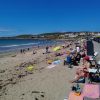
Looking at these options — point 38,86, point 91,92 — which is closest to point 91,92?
point 91,92

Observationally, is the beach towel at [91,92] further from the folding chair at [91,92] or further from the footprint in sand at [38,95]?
the footprint in sand at [38,95]

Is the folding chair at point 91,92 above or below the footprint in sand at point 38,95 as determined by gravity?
above

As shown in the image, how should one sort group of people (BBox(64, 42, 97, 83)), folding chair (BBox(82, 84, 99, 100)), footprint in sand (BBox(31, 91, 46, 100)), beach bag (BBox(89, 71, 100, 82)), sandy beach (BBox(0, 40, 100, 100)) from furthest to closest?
group of people (BBox(64, 42, 97, 83))
beach bag (BBox(89, 71, 100, 82))
sandy beach (BBox(0, 40, 100, 100))
footprint in sand (BBox(31, 91, 46, 100))
folding chair (BBox(82, 84, 99, 100))

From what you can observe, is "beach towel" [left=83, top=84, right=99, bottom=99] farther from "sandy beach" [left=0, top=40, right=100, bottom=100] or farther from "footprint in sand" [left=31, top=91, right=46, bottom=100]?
"footprint in sand" [left=31, top=91, right=46, bottom=100]

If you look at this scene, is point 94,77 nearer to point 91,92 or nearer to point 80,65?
point 91,92

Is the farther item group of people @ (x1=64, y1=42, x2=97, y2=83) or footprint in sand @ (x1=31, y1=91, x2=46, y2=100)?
group of people @ (x1=64, y1=42, x2=97, y2=83)

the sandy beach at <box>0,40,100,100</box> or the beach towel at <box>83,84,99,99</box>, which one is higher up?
the beach towel at <box>83,84,99,99</box>

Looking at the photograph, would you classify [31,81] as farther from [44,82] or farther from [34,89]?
[34,89]

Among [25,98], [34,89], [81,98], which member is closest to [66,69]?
[34,89]

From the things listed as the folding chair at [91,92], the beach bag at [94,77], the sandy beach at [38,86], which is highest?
the folding chair at [91,92]

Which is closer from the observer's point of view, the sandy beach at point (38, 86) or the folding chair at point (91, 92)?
the folding chair at point (91, 92)

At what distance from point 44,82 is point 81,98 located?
4.25 meters

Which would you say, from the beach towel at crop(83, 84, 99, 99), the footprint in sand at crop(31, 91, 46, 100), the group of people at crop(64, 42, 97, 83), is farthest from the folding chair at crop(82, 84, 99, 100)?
the group of people at crop(64, 42, 97, 83)

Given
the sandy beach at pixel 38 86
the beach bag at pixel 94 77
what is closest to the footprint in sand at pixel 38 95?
the sandy beach at pixel 38 86
